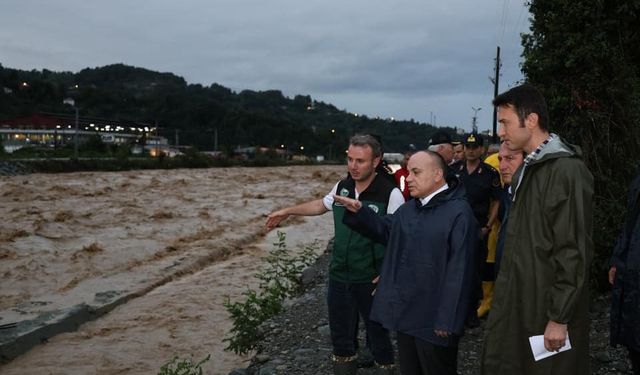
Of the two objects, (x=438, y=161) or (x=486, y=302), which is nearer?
(x=438, y=161)

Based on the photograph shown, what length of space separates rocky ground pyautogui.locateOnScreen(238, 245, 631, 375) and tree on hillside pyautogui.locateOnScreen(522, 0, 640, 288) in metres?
0.83

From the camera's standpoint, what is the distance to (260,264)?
48.8 ft

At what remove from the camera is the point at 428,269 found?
326 centimetres

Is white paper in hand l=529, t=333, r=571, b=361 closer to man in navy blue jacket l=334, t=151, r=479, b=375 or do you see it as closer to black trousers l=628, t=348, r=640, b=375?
man in navy blue jacket l=334, t=151, r=479, b=375

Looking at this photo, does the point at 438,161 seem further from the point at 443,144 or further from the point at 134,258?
the point at 134,258

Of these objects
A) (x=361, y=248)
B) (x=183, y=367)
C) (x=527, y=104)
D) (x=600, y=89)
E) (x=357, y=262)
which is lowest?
(x=183, y=367)

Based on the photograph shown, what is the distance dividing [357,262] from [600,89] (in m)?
3.45

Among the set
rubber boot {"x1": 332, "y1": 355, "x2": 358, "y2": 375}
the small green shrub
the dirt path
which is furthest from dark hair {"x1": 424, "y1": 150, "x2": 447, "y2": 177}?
the dirt path

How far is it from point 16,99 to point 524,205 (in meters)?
109

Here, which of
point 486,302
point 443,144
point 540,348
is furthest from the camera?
point 443,144

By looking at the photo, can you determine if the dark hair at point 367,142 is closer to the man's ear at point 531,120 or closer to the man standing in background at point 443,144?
the man's ear at point 531,120

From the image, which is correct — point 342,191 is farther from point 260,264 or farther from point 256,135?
point 256,135

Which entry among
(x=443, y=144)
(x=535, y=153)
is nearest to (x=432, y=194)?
(x=535, y=153)

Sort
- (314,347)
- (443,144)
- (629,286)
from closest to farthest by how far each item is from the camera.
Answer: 1. (629,286)
2. (314,347)
3. (443,144)
